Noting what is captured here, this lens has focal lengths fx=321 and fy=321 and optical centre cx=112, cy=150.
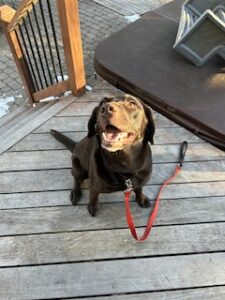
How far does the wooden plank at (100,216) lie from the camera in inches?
83.6

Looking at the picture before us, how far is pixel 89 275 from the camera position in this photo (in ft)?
6.31

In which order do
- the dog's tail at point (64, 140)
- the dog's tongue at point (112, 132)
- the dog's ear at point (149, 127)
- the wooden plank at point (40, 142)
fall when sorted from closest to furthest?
the dog's tongue at point (112, 132)
the dog's ear at point (149, 127)
the dog's tail at point (64, 140)
the wooden plank at point (40, 142)

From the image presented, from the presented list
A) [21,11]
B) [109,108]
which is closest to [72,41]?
[21,11]

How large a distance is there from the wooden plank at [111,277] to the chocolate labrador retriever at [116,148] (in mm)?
404

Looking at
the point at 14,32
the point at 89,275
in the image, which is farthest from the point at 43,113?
the point at 89,275

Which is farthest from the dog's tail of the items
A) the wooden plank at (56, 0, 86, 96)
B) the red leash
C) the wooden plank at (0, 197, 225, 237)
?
the red leash

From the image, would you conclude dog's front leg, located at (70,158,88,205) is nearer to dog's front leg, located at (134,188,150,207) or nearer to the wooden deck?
the wooden deck

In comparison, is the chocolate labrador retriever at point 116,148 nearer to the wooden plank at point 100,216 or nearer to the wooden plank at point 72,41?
A: the wooden plank at point 100,216

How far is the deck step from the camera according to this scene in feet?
8.54

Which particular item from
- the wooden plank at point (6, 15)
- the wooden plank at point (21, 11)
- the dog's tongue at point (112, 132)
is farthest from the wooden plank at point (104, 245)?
the wooden plank at point (6, 15)

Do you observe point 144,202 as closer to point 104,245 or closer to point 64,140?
point 104,245

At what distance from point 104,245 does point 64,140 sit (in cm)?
86

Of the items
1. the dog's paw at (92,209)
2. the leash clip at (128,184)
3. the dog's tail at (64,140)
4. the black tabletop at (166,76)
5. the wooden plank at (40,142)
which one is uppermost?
the black tabletop at (166,76)

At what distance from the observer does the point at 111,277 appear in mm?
1914
